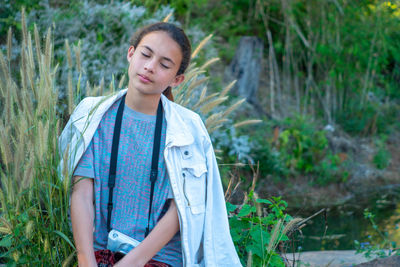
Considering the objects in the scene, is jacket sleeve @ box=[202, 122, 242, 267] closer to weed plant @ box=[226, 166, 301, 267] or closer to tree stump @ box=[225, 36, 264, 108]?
weed plant @ box=[226, 166, 301, 267]

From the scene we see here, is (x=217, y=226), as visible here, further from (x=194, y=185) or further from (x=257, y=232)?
(x=257, y=232)

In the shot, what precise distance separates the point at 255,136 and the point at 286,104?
1.76 m

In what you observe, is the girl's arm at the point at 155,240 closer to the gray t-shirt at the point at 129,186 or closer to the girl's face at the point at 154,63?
the gray t-shirt at the point at 129,186

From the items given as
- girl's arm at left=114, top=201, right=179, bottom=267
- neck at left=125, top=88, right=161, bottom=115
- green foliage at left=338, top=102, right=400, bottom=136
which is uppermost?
neck at left=125, top=88, right=161, bottom=115

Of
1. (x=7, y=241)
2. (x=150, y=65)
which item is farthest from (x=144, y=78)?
(x=7, y=241)

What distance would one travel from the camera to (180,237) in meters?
2.21

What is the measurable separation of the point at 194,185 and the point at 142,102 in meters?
0.44

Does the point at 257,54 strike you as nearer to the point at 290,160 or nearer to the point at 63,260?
the point at 290,160

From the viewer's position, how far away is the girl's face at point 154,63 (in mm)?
2154

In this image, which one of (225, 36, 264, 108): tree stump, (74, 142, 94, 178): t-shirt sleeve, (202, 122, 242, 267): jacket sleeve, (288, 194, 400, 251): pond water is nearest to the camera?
(74, 142, 94, 178): t-shirt sleeve

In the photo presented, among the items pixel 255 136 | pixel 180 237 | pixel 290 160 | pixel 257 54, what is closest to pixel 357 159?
pixel 290 160

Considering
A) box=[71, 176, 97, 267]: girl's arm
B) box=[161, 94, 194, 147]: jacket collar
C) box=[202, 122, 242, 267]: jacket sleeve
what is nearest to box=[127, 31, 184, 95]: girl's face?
box=[161, 94, 194, 147]: jacket collar

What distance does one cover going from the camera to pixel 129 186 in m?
2.16

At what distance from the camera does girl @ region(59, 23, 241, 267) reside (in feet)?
6.88
